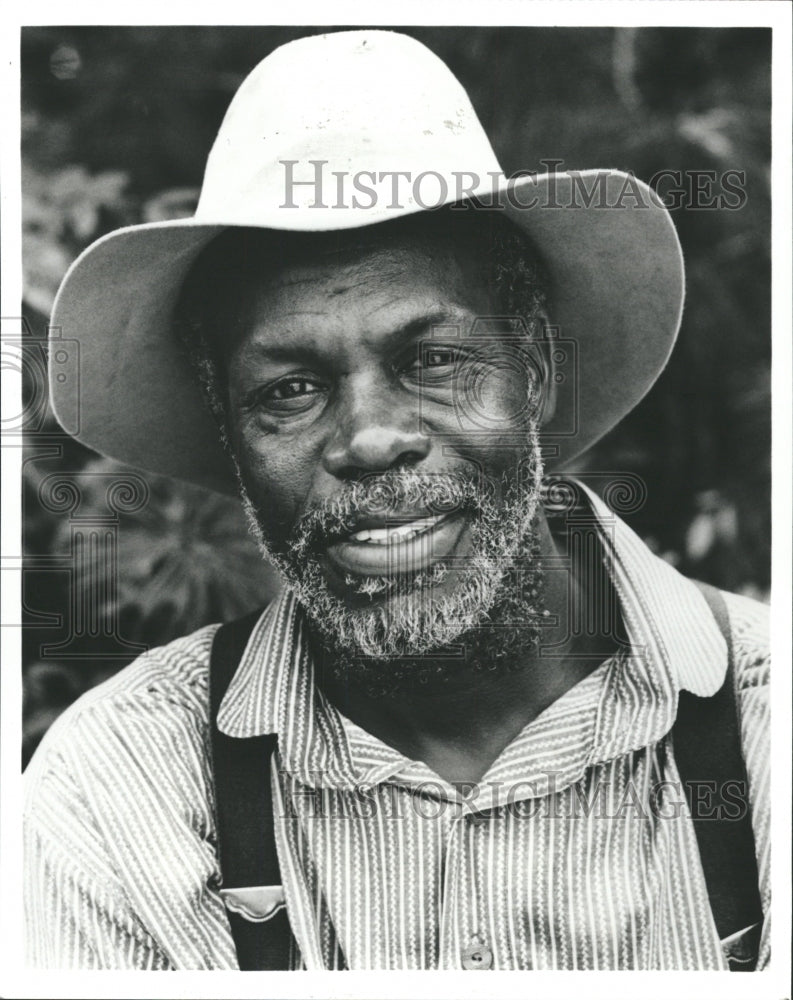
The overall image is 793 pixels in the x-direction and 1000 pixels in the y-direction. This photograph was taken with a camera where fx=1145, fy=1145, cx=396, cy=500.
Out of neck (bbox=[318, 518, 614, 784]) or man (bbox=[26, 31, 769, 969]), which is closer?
man (bbox=[26, 31, 769, 969])

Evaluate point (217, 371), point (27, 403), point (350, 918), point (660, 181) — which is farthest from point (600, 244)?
point (350, 918)

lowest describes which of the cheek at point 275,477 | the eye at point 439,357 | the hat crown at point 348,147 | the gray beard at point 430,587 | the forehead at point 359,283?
the gray beard at point 430,587

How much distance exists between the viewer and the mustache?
164 centimetres

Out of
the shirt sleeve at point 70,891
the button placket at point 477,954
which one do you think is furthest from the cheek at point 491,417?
the shirt sleeve at point 70,891

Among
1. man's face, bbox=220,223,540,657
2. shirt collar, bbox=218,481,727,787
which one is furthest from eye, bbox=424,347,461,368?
shirt collar, bbox=218,481,727,787

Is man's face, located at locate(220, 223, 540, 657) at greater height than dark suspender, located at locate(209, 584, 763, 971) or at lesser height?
greater

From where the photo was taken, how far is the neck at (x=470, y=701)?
1.76 metres

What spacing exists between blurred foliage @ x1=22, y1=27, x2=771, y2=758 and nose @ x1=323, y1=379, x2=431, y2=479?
38 centimetres

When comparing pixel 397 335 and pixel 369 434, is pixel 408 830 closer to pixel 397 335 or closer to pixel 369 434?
pixel 369 434

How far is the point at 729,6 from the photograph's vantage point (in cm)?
186

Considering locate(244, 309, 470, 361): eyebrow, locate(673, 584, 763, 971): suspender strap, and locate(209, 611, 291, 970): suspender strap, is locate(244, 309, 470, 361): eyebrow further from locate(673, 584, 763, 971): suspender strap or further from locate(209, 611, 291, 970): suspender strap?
locate(673, 584, 763, 971): suspender strap

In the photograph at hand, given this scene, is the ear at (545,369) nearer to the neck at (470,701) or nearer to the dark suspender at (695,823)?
the neck at (470,701)

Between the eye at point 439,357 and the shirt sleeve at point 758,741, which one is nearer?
the eye at point 439,357

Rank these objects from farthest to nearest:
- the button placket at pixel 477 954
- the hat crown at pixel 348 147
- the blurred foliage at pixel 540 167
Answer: the blurred foliage at pixel 540 167
the button placket at pixel 477 954
the hat crown at pixel 348 147
